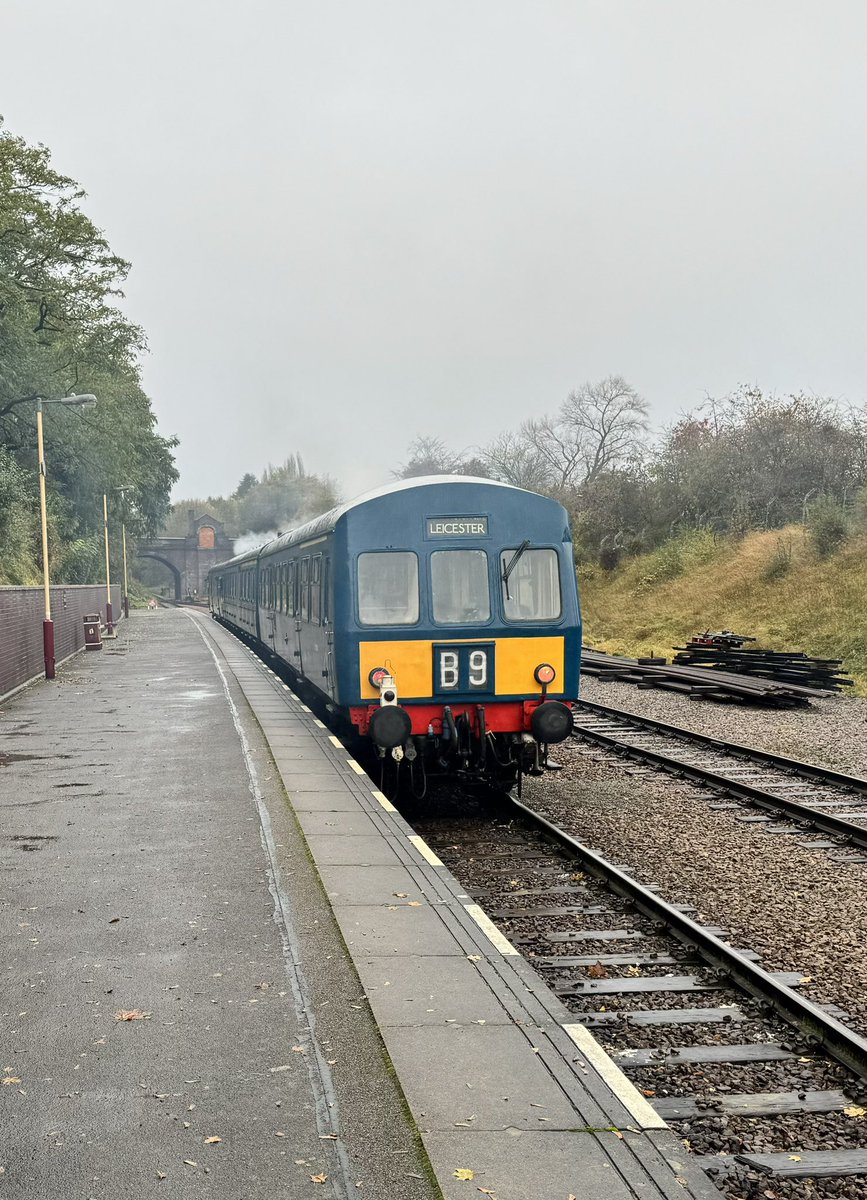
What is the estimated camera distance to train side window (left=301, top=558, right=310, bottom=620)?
14773mm

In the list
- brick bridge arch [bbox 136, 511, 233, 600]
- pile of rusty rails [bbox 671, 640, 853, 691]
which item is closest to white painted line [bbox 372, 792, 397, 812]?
pile of rusty rails [bbox 671, 640, 853, 691]

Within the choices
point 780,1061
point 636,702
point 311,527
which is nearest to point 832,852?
point 780,1061

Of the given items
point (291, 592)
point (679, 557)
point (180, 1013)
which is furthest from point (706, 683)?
point (679, 557)

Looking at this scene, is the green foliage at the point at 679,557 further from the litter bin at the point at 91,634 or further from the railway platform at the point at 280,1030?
the railway platform at the point at 280,1030

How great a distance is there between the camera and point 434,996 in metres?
5.21

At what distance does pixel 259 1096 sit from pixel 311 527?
36.7 ft

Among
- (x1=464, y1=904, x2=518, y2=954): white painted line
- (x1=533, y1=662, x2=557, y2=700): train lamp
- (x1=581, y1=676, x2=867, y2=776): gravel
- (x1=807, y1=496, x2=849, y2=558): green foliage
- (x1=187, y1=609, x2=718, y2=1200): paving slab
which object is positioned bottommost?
(x1=581, y1=676, x2=867, y2=776): gravel

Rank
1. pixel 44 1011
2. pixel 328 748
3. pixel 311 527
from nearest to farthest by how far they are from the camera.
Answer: pixel 44 1011 → pixel 328 748 → pixel 311 527

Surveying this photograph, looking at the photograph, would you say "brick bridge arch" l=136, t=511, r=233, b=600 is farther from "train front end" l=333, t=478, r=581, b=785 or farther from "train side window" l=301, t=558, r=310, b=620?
"train front end" l=333, t=478, r=581, b=785

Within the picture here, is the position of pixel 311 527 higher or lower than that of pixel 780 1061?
higher

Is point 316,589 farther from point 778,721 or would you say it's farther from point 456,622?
point 778,721

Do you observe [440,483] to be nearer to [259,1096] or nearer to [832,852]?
[832,852]

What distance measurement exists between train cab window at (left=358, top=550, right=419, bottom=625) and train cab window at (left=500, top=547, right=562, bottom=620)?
0.95 m

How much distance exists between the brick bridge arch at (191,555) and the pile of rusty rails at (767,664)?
282 ft
